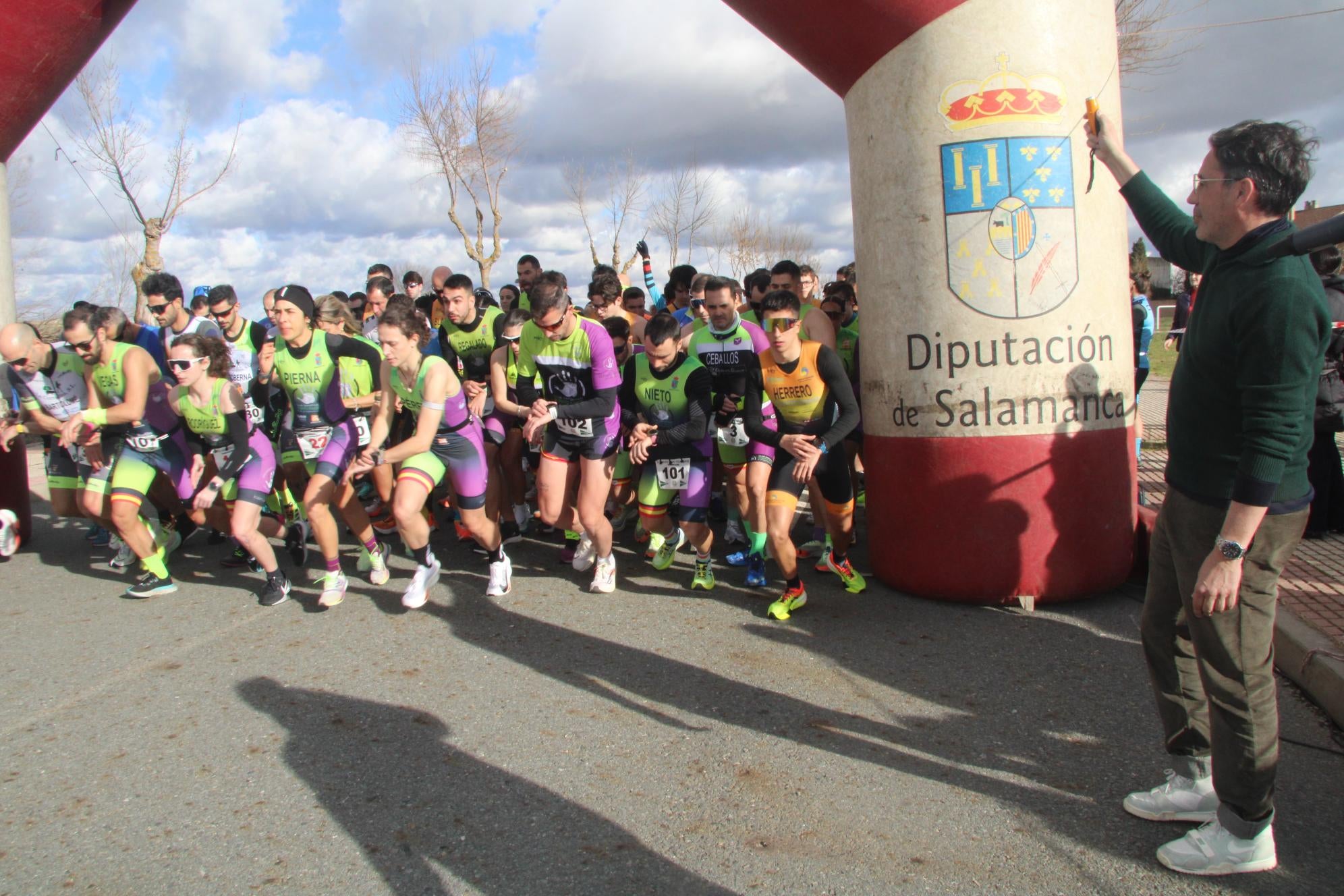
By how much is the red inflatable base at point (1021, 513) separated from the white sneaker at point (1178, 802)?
A: 2.17 m

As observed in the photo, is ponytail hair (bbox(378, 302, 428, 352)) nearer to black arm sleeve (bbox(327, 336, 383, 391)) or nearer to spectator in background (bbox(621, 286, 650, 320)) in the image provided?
black arm sleeve (bbox(327, 336, 383, 391))

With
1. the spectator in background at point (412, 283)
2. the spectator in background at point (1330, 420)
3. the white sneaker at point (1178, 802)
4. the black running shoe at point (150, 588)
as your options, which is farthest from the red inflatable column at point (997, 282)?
the spectator in background at point (412, 283)

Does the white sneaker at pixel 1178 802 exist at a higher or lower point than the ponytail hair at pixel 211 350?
lower

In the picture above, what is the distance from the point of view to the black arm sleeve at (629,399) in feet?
21.0

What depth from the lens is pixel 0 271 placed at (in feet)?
25.9

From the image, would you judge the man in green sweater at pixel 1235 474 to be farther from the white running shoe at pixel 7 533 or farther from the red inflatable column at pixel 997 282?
the white running shoe at pixel 7 533

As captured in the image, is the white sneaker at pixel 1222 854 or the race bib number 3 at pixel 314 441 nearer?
the white sneaker at pixel 1222 854

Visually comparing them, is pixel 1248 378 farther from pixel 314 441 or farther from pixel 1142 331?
pixel 1142 331

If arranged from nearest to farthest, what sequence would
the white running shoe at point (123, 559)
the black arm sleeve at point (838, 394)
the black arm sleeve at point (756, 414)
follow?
1. the black arm sleeve at point (838, 394)
2. the black arm sleeve at point (756, 414)
3. the white running shoe at point (123, 559)

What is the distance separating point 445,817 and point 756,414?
3268 millimetres

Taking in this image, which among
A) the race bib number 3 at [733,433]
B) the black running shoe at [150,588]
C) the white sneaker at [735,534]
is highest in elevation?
the race bib number 3 at [733,433]

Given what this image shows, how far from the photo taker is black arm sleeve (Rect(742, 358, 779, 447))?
5707 millimetres

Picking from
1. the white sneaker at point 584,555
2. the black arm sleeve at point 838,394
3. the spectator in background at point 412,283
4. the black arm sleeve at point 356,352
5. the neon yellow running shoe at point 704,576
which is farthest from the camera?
the spectator in background at point 412,283

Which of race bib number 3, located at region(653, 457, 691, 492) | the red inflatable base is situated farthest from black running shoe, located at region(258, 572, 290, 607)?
the red inflatable base
